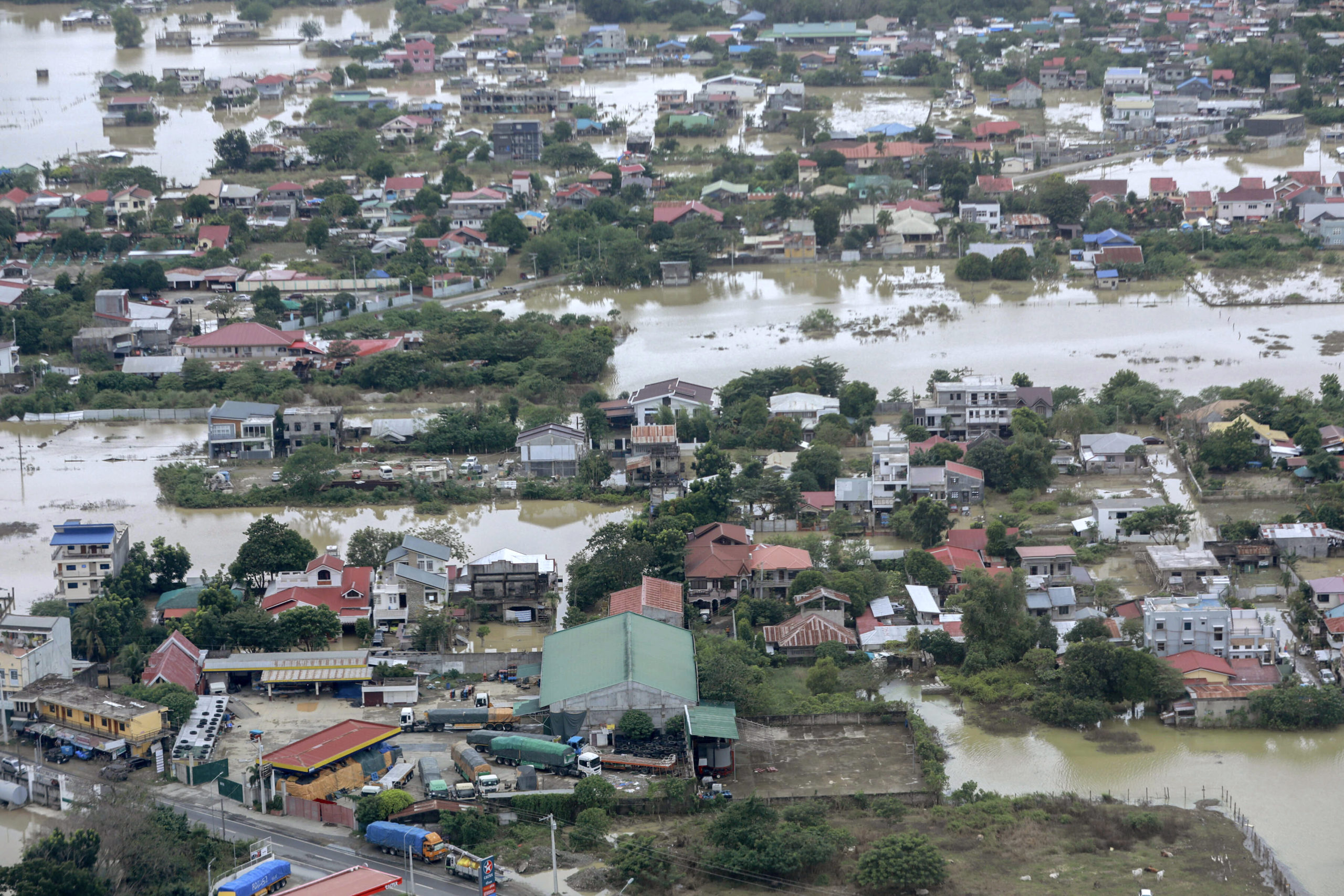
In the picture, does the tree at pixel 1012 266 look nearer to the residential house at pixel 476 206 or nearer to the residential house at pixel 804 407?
the residential house at pixel 804 407

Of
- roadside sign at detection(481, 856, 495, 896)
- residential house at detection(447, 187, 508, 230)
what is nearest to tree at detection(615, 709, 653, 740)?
roadside sign at detection(481, 856, 495, 896)

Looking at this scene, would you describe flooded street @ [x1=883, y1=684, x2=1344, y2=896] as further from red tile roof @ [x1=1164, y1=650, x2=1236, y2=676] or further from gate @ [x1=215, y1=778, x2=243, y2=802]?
gate @ [x1=215, y1=778, x2=243, y2=802]

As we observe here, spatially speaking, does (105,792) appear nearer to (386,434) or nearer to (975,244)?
(386,434)

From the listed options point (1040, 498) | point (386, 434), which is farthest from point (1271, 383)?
point (386, 434)

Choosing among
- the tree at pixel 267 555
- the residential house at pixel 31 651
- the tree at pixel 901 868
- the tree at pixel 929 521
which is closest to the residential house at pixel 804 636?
the tree at pixel 929 521

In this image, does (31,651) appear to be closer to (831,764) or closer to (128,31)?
(831,764)

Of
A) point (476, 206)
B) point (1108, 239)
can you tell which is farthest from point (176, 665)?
point (1108, 239)
